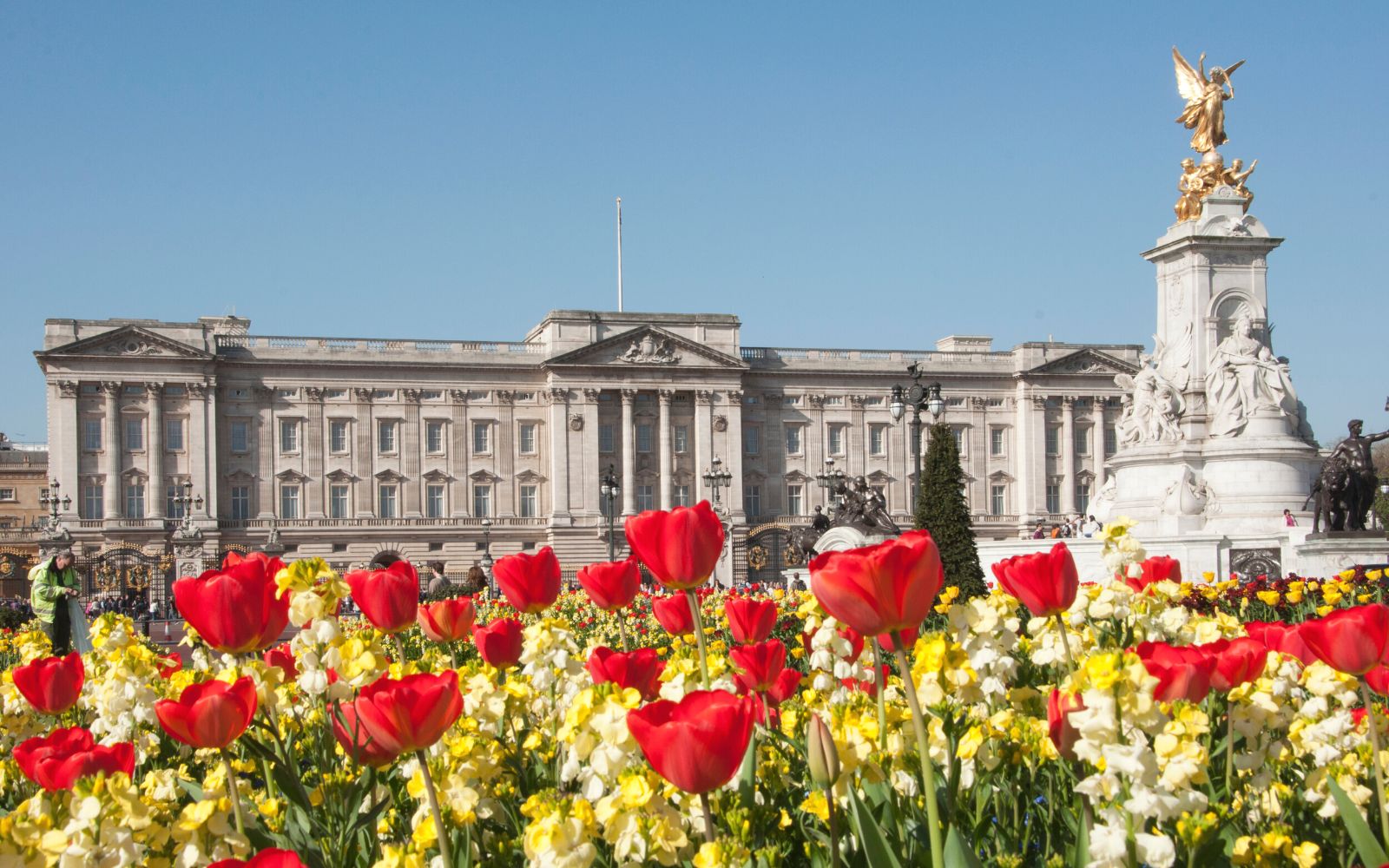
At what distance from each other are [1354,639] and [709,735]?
1.92m

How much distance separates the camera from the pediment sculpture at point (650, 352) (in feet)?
229

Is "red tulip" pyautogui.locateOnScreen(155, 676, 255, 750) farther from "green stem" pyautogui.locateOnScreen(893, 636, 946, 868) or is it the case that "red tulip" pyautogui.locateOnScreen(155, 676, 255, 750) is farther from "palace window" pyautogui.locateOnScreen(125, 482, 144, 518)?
"palace window" pyautogui.locateOnScreen(125, 482, 144, 518)

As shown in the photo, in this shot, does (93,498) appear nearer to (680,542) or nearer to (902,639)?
(680,542)

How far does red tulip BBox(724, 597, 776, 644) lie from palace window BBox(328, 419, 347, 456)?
65.4 m

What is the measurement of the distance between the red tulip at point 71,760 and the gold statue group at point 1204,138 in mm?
26975

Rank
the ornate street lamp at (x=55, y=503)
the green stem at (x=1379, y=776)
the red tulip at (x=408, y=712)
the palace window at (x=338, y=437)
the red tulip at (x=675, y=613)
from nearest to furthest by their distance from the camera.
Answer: the red tulip at (x=408, y=712), the green stem at (x=1379, y=776), the red tulip at (x=675, y=613), the ornate street lamp at (x=55, y=503), the palace window at (x=338, y=437)

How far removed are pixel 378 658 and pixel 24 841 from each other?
1.71 metres

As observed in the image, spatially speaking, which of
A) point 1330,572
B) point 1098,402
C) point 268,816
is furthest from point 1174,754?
point 1098,402

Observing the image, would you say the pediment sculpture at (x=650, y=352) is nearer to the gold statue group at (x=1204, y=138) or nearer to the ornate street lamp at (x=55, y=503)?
the ornate street lamp at (x=55, y=503)

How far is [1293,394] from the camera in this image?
2612 cm

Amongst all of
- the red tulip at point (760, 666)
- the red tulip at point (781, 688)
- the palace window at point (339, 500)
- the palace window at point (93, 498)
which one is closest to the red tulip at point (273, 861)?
the red tulip at point (760, 666)

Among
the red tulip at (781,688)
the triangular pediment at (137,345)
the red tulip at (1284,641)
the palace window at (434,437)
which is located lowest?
the red tulip at (781,688)

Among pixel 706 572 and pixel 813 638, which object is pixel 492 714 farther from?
pixel 813 638

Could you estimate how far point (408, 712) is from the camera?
2.99 metres
